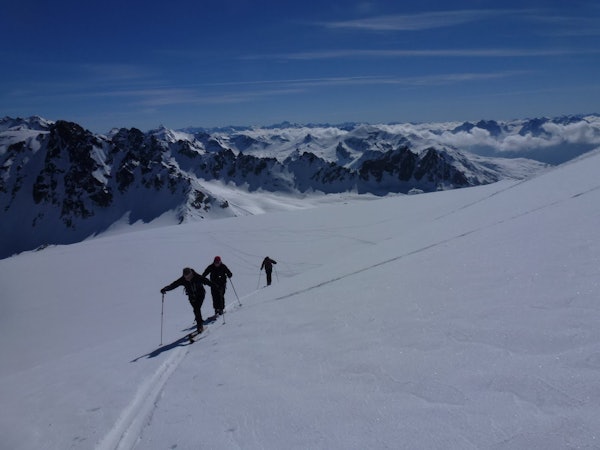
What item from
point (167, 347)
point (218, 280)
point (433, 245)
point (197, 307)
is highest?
point (433, 245)

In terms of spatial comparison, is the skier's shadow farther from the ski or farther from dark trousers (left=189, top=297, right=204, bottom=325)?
dark trousers (left=189, top=297, right=204, bottom=325)

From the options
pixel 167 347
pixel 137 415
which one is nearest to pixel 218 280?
pixel 167 347

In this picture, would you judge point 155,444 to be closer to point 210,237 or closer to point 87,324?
point 87,324

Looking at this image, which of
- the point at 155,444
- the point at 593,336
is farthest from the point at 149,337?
the point at 593,336

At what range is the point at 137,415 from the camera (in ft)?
21.3

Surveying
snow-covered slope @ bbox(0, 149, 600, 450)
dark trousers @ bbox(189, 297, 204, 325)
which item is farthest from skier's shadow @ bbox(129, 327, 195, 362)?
dark trousers @ bbox(189, 297, 204, 325)

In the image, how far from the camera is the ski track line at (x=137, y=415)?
227 inches

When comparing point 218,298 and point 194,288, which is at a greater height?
point 194,288

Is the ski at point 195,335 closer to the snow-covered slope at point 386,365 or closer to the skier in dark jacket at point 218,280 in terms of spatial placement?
the snow-covered slope at point 386,365

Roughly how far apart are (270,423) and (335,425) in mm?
870

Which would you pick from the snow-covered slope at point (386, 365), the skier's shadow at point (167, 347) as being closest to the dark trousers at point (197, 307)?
the skier's shadow at point (167, 347)

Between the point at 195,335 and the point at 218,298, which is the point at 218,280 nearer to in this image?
the point at 218,298

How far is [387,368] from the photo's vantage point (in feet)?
18.6

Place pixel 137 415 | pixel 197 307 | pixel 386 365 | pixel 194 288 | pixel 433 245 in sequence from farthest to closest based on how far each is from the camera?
pixel 433 245, pixel 194 288, pixel 197 307, pixel 137 415, pixel 386 365
